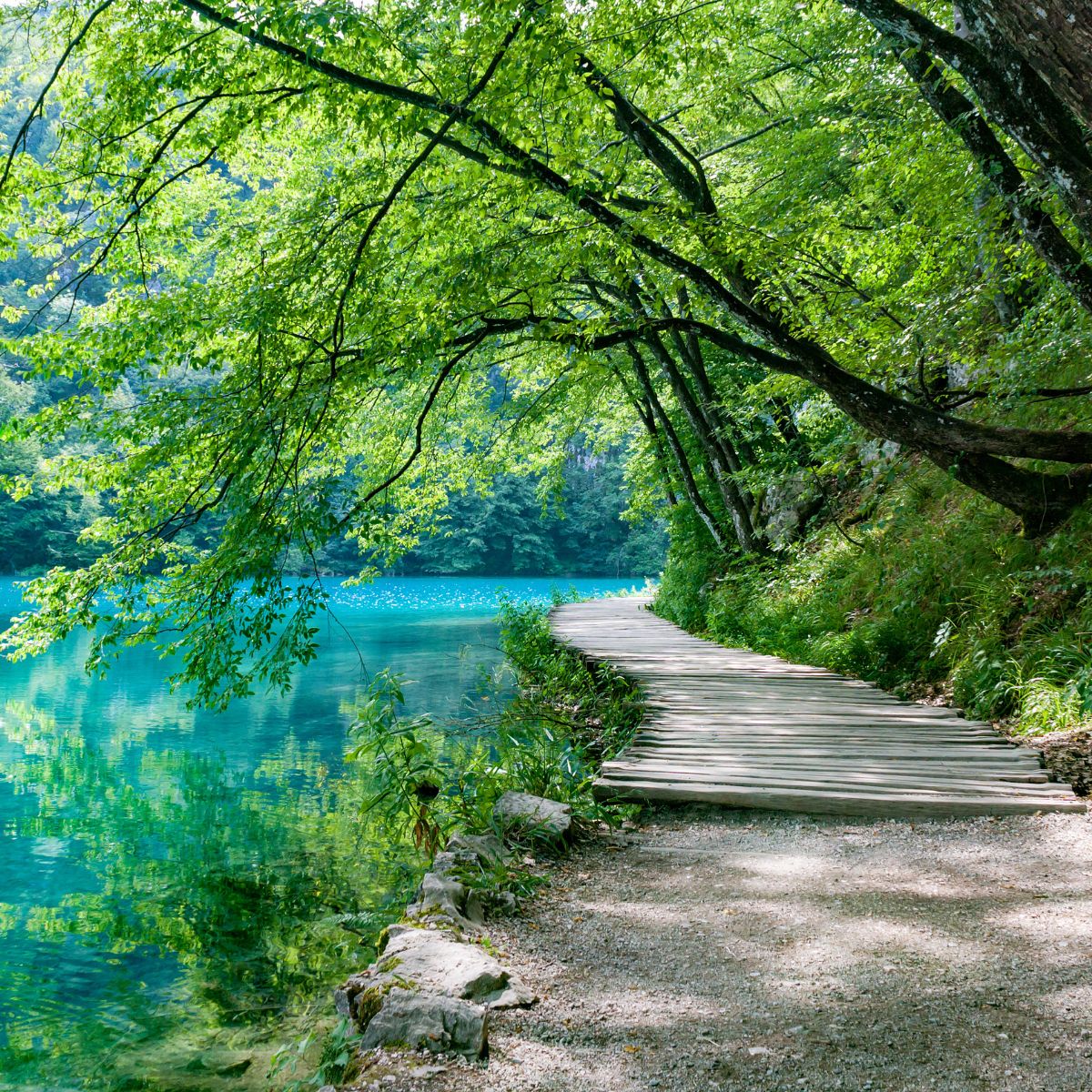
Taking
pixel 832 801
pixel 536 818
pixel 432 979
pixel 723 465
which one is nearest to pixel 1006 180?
pixel 832 801

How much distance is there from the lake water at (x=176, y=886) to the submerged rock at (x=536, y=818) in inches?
37.2

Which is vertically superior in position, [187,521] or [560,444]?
[560,444]

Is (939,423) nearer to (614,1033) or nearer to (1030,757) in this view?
(1030,757)

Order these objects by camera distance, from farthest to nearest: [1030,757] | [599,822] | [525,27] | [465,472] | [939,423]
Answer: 1. [465,472]
2. [939,423]
3. [525,27]
4. [1030,757]
5. [599,822]

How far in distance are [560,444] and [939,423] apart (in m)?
12.2

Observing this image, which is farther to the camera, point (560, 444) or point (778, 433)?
point (560, 444)

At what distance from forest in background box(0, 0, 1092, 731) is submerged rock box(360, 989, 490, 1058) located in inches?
110

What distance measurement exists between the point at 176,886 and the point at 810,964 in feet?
15.7

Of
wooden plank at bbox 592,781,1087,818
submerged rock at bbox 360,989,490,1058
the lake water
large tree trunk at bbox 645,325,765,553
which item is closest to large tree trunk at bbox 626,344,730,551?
large tree trunk at bbox 645,325,765,553

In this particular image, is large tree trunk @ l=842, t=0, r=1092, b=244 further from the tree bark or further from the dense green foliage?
the dense green foliage

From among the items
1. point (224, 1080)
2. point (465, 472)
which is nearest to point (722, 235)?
point (224, 1080)

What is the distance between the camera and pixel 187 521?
16.5 feet

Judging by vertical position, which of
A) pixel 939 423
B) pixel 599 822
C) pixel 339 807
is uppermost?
pixel 939 423

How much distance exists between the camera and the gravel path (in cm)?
205
